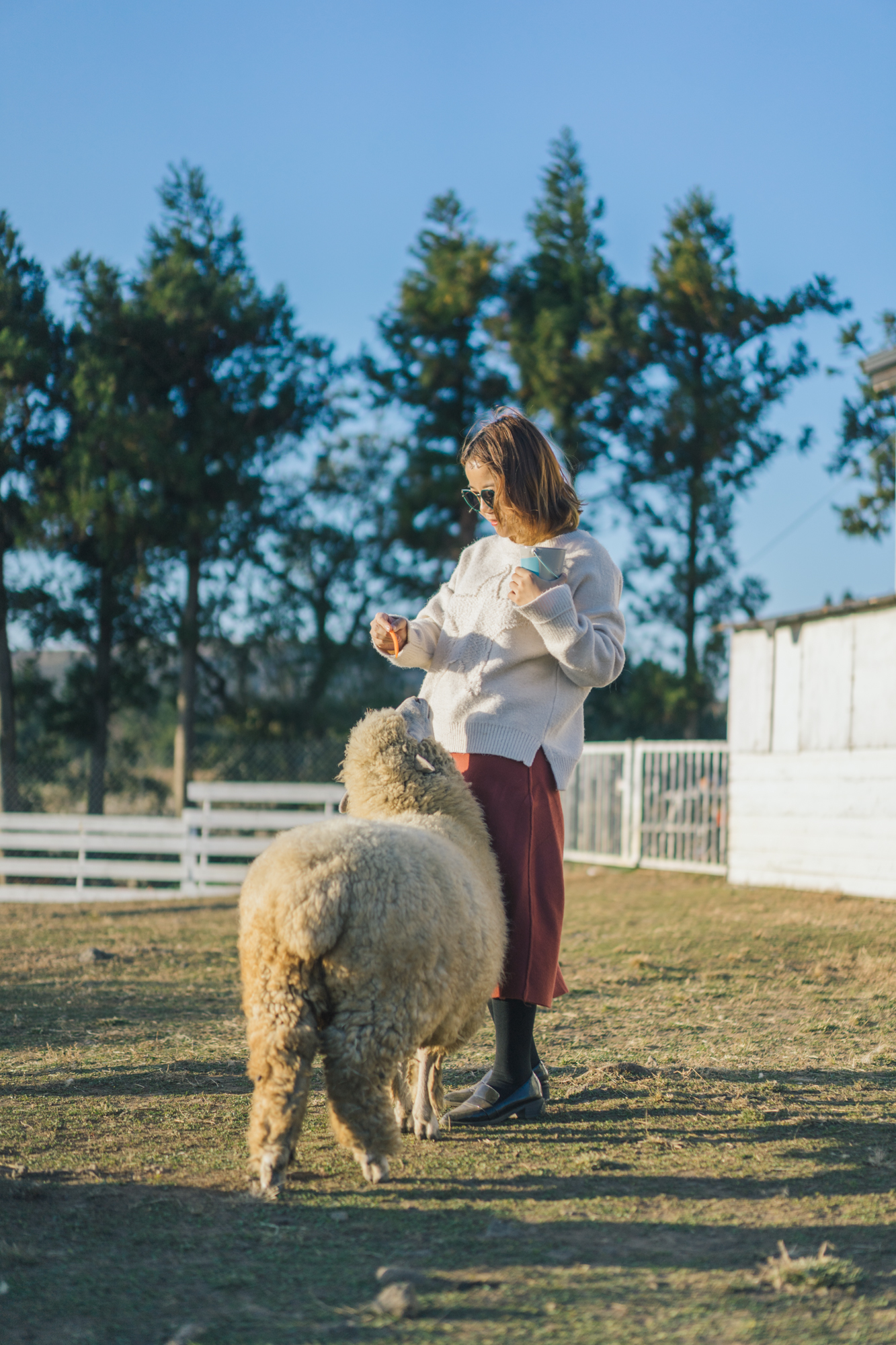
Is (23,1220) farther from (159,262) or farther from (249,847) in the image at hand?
(159,262)

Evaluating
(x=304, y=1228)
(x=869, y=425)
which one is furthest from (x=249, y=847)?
(x=869, y=425)

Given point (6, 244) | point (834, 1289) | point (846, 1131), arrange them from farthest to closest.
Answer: point (6, 244), point (846, 1131), point (834, 1289)

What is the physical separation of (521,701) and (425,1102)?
4.08 ft

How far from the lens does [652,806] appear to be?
52.0ft

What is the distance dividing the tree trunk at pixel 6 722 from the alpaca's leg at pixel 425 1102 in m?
16.2

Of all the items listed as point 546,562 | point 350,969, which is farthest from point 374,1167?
point 546,562

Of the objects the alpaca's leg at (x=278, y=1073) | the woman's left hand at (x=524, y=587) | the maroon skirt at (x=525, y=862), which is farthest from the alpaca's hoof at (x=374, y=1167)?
the woman's left hand at (x=524, y=587)

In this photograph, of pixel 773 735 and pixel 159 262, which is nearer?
pixel 773 735

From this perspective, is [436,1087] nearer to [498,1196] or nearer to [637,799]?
[498,1196]

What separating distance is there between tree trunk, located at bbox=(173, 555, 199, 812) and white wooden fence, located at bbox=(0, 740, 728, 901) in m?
1.98

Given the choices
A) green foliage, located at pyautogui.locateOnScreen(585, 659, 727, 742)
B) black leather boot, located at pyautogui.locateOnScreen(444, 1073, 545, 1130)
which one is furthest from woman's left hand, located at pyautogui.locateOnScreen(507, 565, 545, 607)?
green foliage, located at pyautogui.locateOnScreen(585, 659, 727, 742)

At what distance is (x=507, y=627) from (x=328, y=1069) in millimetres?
1477

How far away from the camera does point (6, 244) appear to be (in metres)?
19.9

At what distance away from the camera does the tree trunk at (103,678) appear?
796 inches
